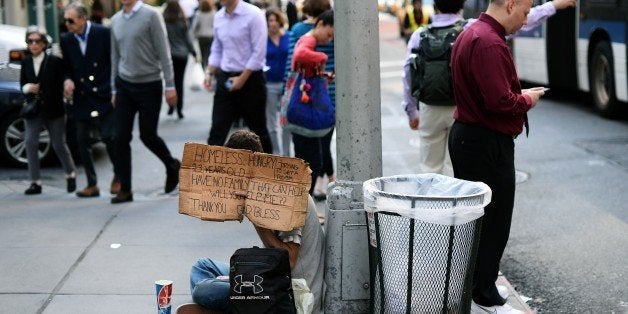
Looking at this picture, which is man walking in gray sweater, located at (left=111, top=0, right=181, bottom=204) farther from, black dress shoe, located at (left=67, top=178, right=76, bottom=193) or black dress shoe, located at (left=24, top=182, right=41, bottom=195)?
black dress shoe, located at (left=24, top=182, right=41, bottom=195)

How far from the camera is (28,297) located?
597 centimetres

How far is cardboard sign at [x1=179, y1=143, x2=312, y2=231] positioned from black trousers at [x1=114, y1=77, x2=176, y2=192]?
351cm

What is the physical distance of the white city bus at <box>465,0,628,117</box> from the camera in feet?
40.0

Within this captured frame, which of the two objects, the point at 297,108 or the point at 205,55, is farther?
the point at 205,55

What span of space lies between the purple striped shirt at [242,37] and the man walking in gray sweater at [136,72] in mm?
509

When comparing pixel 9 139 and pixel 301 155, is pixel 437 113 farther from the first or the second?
pixel 9 139

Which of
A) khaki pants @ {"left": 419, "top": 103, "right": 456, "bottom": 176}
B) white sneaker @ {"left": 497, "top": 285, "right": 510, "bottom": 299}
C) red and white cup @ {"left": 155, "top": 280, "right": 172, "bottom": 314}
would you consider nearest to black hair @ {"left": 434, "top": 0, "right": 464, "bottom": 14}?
khaki pants @ {"left": 419, "top": 103, "right": 456, "bottom": 176}

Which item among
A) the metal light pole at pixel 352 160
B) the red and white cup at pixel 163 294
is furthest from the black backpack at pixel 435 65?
the red and white cup at pixel 163 294

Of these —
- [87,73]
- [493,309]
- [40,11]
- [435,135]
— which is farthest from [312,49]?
[40,11]

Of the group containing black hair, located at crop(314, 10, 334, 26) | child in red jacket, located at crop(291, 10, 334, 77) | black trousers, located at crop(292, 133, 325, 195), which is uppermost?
black hair, located at crop(314, 10, 334, 26)

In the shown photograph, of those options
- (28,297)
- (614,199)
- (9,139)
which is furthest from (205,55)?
(28,297)

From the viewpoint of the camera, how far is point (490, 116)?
5.22 m

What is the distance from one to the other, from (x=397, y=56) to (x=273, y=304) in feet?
73.0

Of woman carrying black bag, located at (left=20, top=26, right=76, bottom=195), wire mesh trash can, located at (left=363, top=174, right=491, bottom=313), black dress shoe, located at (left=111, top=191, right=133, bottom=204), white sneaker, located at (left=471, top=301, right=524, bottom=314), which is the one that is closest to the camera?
wire mesh trash can, located at (left=363, top=174, right=491, bottom=313)
